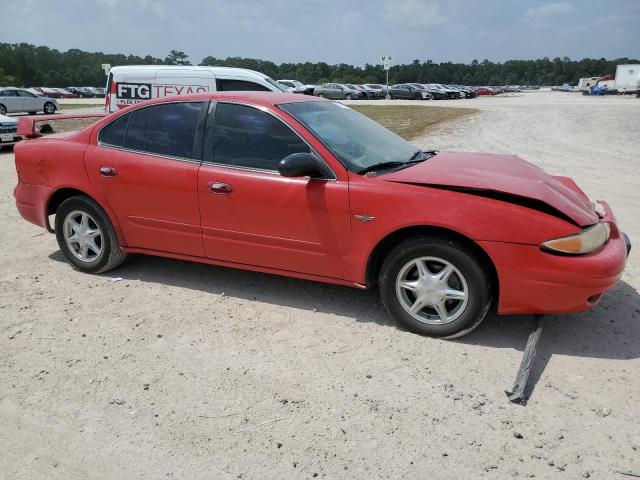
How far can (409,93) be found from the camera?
144 ft

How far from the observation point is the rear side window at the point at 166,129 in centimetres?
442

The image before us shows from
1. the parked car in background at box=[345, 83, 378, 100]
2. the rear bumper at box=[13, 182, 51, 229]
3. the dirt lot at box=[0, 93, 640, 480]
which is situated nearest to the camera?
the dirt lot at box=[0, 93, 640, 480]

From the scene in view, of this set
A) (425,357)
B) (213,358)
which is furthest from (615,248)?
(213,358)

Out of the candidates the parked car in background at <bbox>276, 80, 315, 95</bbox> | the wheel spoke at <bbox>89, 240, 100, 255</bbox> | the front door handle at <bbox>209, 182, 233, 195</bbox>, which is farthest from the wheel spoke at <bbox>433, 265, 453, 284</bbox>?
the parked car in background at <bbox>276, 80, 315, 95</bbox>

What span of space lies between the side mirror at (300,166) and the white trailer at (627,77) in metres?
62.9

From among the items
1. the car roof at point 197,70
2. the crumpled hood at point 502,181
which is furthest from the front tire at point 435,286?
the car roof at point 197,70

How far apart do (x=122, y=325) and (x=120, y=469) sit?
5.22 ft

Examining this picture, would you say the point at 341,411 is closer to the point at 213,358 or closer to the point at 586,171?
the point at 213,358

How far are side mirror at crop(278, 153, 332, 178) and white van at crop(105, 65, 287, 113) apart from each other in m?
7.85

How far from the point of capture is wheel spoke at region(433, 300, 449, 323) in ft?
12.0

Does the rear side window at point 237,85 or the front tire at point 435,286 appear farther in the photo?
the rear side window at point 237,85

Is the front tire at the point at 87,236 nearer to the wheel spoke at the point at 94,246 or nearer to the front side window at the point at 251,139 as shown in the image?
the wheel spoke at the point at 94,246

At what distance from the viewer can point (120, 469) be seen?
255cm

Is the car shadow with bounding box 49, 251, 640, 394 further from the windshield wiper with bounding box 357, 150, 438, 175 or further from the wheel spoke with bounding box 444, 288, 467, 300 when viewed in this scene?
the windshield wiper with bounding box 357, 150, 438, 175
